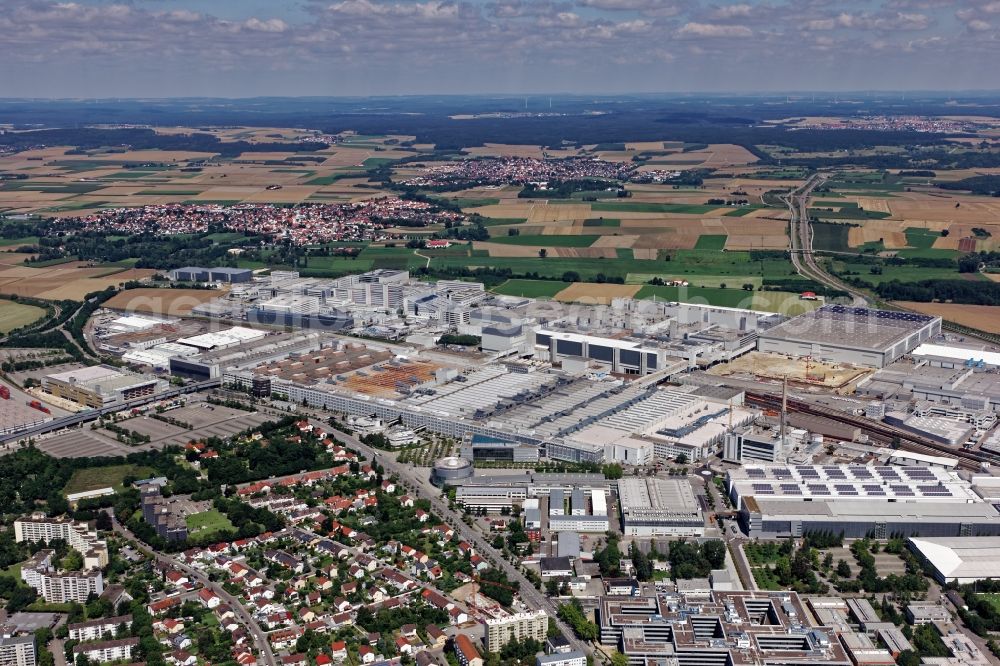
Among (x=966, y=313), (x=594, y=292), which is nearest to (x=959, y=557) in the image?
(x=966, y=313)

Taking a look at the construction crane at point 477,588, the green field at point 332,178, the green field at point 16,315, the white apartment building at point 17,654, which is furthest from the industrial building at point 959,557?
the green field at point 332,178

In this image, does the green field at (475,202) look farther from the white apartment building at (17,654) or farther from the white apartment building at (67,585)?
the white apartment building at (17,654)

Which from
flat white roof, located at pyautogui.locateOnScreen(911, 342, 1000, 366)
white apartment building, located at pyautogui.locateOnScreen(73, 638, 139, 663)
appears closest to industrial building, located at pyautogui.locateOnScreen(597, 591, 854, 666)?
white apartment building, located at pyautogui.locateOnScreen(73, 638, 139, 663)

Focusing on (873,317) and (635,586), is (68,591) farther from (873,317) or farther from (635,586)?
(873,317)

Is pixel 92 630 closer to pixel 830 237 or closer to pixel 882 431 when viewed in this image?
pixel 882 431

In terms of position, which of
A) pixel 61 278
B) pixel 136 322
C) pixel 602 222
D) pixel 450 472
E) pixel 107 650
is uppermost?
pixel 602 222

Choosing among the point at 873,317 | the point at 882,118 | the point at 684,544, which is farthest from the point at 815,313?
the point at 882,118
